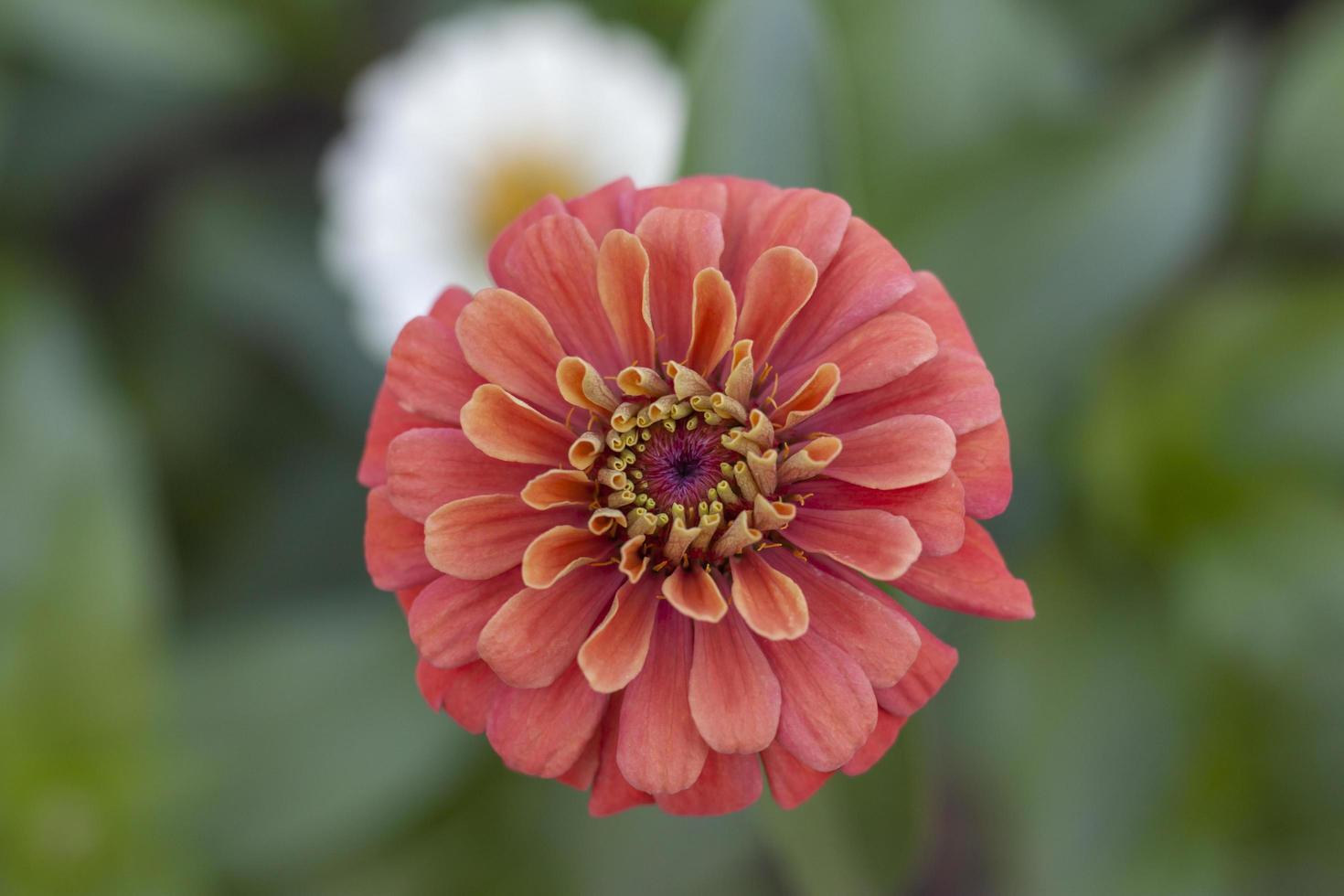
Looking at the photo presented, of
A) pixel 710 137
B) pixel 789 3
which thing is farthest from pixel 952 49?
pixel 710 137

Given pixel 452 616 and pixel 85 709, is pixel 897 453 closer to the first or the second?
pixel 452 616

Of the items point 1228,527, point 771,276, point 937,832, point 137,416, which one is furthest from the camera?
point 137,416

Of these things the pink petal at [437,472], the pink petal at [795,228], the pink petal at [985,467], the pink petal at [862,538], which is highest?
the pink petal at [795,228]

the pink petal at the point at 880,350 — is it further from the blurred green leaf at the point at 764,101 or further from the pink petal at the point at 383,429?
the blurred green leaf at the point at 764,101

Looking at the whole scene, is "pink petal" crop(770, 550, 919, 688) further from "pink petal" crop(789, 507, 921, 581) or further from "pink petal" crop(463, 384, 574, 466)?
"pink petal" crop(463, 384, 574, 466)

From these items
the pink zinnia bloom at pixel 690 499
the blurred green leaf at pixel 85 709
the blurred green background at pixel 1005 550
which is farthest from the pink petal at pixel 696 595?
the blurred green leaf at pixel 85 709

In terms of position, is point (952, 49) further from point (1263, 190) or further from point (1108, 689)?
point (1108, 689)
